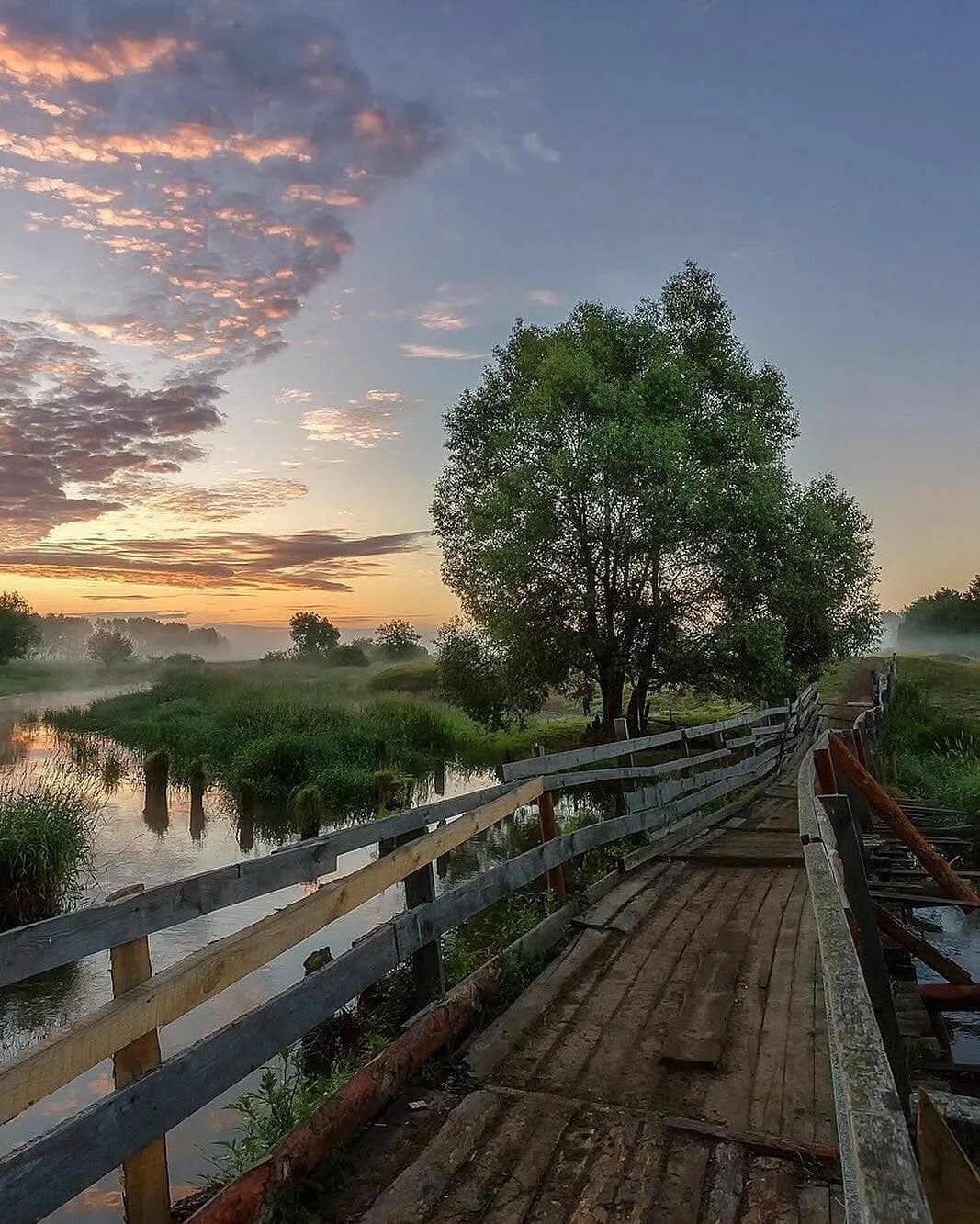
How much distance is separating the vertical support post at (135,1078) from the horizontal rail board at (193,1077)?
232 mm

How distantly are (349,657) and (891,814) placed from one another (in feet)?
232

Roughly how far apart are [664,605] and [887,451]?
900 centimetres

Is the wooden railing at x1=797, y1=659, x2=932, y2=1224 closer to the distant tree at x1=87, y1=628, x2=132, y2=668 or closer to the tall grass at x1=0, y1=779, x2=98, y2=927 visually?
the tall grass at x1=0, y1=779, x2=98, y2=927

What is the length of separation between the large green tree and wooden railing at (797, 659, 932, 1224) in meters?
16.7

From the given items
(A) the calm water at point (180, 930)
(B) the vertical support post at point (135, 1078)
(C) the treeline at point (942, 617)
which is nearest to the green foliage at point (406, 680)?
(A) the calm water at point (180, 930)

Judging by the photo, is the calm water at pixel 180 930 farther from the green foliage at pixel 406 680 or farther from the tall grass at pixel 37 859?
the green foliage at pixel 406 680

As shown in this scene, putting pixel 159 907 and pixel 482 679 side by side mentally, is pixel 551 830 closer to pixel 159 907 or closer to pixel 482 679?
pixel 159 907

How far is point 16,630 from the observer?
89875 millimetres

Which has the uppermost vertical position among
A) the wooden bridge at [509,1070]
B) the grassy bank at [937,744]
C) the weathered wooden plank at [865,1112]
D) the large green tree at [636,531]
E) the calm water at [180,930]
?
the large green tree at [636,531]

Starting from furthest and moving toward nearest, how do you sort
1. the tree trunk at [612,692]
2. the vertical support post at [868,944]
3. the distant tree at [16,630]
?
the distant tree at [16,630] → the tree trunk at [612,692] → the vertical support post at [868,944]

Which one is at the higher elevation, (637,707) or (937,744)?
(637,707)

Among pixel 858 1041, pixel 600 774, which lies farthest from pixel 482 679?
pixel 858 1041

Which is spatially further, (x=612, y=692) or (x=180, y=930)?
(x=612, y=692)

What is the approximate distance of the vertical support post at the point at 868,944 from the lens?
13.9ft
